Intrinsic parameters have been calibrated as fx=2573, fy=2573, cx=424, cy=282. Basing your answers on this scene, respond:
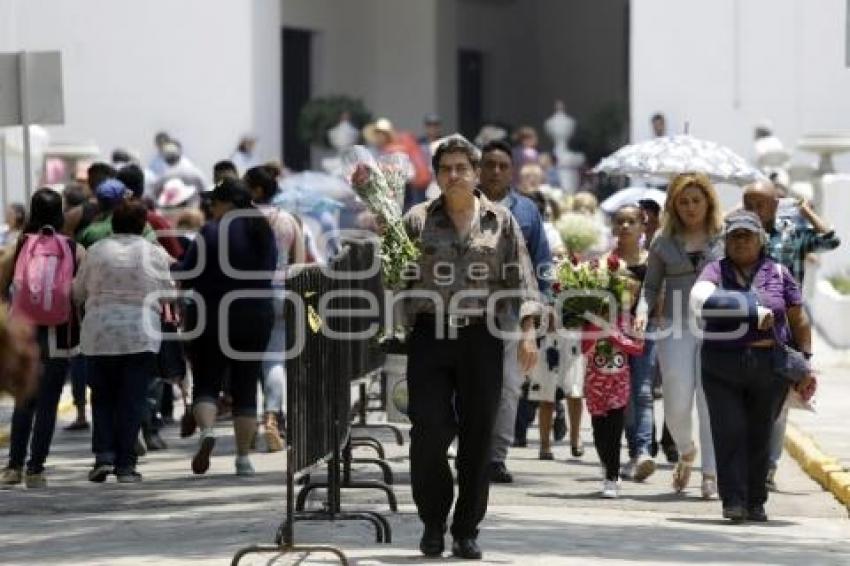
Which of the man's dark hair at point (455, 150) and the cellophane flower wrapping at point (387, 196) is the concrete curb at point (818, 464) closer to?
the cellophane flower wrapping at point (387, 196)

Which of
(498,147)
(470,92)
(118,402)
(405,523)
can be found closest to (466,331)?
(405,523)

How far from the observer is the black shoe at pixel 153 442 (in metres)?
18.5

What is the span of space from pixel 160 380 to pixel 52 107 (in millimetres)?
3397

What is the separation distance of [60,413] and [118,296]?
18.9 feet

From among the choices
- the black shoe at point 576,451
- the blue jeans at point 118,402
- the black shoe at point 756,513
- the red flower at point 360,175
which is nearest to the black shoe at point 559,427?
the black shoe at point 576,451

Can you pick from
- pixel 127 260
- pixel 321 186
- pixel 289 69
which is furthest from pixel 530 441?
pixel 289 69

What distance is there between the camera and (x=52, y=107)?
21250 millimetres

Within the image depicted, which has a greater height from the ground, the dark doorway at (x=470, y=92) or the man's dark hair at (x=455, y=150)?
the man's dark hair at (x=455, y=150)

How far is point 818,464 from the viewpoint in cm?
1686

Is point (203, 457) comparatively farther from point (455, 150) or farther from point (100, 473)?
point (455, 150)

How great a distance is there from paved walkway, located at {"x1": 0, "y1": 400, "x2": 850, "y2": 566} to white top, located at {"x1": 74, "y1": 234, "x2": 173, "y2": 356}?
0.90m

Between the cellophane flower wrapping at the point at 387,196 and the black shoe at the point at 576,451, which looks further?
the black shoe at the point at 576,451

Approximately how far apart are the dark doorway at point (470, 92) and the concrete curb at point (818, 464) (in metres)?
26.0

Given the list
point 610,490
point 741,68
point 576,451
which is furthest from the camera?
point 741,68
